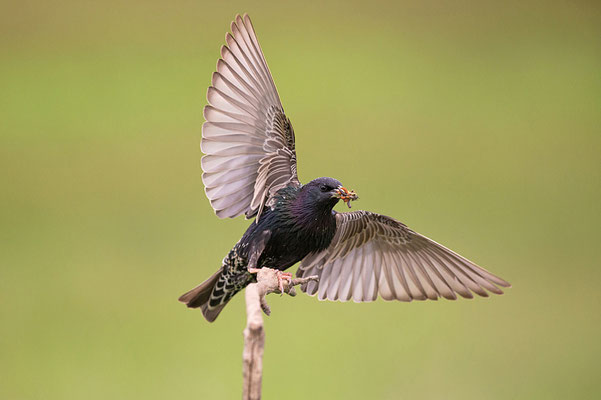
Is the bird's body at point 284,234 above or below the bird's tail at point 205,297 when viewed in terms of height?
above

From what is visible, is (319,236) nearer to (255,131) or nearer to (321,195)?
(321,195)

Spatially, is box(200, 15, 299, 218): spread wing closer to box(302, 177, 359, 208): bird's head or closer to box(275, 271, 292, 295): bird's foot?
box(302, 177, 359, 208): bird's head

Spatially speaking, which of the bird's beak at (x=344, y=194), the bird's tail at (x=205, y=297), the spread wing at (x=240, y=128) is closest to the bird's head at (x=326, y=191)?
the bird's beak at (x=344, y=194)

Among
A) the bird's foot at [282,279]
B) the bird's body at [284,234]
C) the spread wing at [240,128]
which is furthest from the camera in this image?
the spread wing at [240,128]

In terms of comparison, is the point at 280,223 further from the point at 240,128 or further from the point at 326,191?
the point at 240,128

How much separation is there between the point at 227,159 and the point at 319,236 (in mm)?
279

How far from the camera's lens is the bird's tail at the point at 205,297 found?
1505 millimetres

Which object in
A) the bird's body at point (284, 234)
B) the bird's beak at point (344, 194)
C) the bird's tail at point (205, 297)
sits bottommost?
the bird's tail at point (205, 297)

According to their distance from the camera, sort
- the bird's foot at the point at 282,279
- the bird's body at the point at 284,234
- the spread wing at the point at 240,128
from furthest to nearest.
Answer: the spread wing at the point at 240,128 → the bird's body at the point at 284,234 → the bird's foot at the point at 282,279

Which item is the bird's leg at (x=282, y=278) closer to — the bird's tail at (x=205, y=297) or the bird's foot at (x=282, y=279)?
the bird's foot at (x=282, y=279)

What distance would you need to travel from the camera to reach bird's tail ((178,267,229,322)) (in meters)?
1.50

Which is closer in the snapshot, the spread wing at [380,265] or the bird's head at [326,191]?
the bird's head at [326,191]

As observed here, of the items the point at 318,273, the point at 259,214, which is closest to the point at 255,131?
the point at 259,214

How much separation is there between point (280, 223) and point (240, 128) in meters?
0.26
